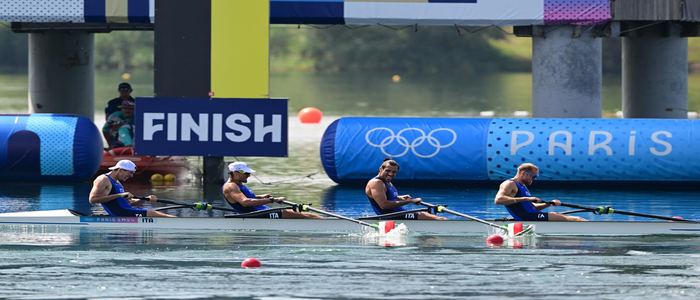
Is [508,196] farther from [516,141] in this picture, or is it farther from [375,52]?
[375,52]

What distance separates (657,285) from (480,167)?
9628 millimetres

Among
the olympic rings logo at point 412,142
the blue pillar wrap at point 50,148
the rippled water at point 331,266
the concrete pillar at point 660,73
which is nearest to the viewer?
the rippled water at point 331,266

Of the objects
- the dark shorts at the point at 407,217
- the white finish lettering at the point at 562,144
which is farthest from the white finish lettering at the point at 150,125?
the white finish lettering at the point at 562,144

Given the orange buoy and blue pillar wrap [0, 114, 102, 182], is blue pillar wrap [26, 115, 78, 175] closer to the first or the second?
blue pillar wrap [0, 114, 102, 182]

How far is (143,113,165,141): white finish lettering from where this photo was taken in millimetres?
21906

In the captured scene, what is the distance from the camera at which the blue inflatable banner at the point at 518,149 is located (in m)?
22.0

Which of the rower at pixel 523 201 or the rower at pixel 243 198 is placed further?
the rower at pixel 243 198

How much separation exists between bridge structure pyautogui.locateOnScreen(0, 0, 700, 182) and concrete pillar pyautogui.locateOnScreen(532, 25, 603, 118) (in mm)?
21

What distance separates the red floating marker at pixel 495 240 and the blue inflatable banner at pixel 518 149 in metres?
6.13

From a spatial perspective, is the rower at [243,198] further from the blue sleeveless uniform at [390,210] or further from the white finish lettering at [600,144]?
the white finish lettering at [600,144]

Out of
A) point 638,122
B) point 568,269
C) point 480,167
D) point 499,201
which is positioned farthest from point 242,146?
point 568,269

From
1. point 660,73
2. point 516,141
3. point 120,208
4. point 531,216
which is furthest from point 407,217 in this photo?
point 660,73

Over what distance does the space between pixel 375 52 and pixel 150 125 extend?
76.2 metres

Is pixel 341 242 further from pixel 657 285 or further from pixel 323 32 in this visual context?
pixel 323 32
